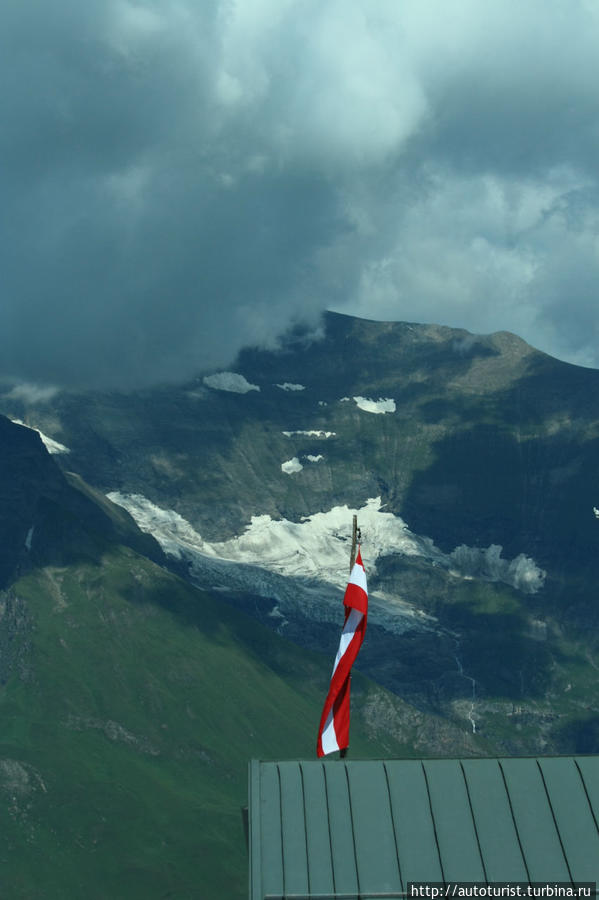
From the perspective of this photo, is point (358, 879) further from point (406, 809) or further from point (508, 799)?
point (508, 799)

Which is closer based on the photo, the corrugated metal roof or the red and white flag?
the corrugated metal roof

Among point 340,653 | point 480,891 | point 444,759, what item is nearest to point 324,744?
point 340,653

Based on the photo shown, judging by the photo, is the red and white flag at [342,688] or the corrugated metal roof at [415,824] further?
the red and white flag at [342,688]

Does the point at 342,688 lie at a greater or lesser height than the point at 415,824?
greater

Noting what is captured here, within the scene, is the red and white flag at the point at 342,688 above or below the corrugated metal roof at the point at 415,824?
above

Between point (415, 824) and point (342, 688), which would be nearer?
point (415, 824)
